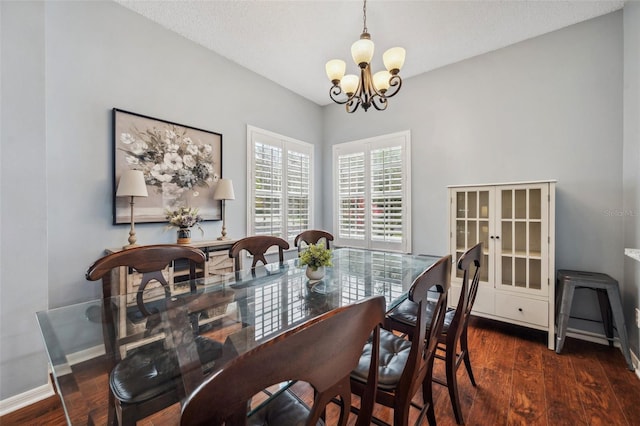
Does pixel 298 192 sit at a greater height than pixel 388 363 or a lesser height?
greater

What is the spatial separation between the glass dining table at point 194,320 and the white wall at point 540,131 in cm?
174

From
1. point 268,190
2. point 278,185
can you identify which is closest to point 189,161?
point 268,190

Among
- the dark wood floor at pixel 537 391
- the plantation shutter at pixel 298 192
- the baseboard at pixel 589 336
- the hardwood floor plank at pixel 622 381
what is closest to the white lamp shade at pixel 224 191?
the plantation shutter at pixel 298 192

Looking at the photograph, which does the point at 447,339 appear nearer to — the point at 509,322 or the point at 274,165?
the point at 509,322

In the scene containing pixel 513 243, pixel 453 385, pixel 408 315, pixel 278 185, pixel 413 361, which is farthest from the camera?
pixel 278 185

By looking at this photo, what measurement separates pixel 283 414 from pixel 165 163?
95.2 inches

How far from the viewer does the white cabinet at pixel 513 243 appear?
2377 mm

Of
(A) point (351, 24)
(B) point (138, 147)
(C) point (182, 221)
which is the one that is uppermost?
(A) point (351, 24)

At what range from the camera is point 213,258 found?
255 cm

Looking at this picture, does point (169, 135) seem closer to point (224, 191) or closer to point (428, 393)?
point (224, 191)

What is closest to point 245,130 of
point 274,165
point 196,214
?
point 274,165

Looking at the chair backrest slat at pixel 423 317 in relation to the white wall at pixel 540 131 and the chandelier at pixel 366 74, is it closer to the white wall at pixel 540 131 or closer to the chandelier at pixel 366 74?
the chandelier at pixel 366 74

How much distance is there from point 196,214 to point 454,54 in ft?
10.9

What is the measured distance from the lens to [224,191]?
111 inches
